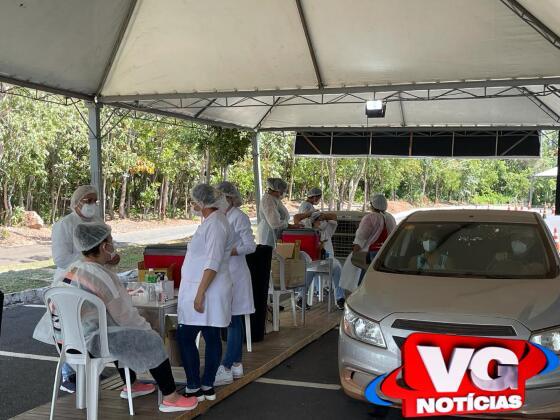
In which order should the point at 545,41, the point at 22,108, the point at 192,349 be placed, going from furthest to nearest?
the point at 22,108 < the point at 545,41 < the point at 192,349

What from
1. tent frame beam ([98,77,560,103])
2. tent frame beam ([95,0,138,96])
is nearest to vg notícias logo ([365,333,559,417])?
tent frame beam ([98,77,560,103])

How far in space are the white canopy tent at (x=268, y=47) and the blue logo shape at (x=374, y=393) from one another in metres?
5.22

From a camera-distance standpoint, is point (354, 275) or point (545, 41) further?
point (354, 275)

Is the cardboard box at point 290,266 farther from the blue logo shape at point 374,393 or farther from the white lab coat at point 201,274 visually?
the blue logo shape at point 374,393

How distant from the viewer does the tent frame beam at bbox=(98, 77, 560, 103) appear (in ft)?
29.8

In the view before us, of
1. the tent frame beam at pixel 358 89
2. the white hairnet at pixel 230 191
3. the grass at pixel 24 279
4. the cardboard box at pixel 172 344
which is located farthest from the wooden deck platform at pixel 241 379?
the grass at pixel 24 279

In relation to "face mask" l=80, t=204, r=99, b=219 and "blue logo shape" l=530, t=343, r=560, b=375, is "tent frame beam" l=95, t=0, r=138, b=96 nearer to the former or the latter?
"face mask" l=80, t=204, r=99, b=219

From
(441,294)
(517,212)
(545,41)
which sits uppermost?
(545,41)

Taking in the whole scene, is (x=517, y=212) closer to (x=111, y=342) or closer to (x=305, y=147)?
(x=111, y=342)

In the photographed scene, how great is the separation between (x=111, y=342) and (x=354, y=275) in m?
5.38

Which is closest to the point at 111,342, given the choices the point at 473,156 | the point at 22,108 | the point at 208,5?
the point at 208,5

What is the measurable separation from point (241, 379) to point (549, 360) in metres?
2.61

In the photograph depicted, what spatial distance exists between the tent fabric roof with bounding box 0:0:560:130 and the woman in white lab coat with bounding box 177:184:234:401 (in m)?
4.31

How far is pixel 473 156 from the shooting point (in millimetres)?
15711
